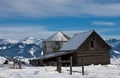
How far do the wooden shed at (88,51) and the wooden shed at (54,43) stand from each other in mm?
14528

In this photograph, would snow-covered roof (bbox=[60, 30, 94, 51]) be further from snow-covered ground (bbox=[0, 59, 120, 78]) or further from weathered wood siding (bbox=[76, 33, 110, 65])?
snow-covered ground (bbox=[0, 59, 120, 78])

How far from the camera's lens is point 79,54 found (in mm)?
64812

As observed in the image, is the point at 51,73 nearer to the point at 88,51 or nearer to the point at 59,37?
the point at 88,51

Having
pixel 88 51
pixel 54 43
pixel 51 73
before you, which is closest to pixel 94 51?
pixel 88 51

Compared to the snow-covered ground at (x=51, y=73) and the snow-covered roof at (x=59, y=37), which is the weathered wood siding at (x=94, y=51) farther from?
the snow-covered ground at (x=51, y=73)

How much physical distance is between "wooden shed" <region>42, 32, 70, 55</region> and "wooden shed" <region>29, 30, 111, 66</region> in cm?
1453

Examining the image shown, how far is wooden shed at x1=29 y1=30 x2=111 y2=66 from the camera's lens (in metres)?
64.8

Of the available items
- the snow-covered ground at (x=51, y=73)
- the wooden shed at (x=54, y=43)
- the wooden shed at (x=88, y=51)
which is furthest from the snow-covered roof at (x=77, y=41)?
the snow-covered ground at (x=51, y=73)

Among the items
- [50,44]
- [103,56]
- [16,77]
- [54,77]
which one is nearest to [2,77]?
[16,77]

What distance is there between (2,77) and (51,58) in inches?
1459

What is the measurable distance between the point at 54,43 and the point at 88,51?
20154mm

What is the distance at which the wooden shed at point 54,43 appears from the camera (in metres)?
83.9

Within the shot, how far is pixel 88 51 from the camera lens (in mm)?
65562

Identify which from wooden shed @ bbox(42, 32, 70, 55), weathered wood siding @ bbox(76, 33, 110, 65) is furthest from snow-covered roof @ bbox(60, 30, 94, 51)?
wooden shed @ bbox(42, 32, 70, 55)
